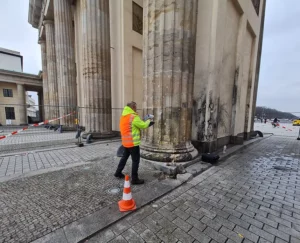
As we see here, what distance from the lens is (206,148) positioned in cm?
568

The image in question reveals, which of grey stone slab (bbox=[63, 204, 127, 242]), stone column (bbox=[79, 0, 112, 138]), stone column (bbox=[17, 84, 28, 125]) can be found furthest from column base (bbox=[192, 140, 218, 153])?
stone column (bbox=[17, 84, 28, 125])

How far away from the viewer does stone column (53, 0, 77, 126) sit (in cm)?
1283

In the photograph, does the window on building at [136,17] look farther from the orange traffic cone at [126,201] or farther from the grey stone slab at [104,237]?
the grey stone slab at [104,237]

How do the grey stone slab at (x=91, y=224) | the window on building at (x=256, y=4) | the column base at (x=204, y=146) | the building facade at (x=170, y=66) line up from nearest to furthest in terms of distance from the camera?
1. the grey stone slab at (x=91, y=224)
2. the building facade at (x=170, y=66)
3. the column base at (x=204, y=146)
4. the window on building at (x=256, y=4)

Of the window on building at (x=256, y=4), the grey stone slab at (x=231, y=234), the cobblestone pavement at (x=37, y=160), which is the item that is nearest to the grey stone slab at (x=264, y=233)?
the grey stone slab at (x=231, y=234)

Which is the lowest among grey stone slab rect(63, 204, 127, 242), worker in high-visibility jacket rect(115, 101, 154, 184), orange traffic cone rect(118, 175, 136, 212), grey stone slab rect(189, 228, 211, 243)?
grey stone slab rect(189, 228, 211, 243)

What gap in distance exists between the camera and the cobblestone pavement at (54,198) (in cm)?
213

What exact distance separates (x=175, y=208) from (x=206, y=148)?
3514 millimetres

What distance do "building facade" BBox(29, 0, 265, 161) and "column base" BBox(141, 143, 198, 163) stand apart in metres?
0.03

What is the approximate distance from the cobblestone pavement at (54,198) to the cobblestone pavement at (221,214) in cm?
68

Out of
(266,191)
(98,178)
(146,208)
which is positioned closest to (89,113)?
(98,178)

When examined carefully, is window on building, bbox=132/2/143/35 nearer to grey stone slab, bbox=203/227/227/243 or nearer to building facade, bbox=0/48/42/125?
grey stone slab, bbox=203/227/227/243

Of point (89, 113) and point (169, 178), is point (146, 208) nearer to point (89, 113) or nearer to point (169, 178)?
point (169, 178)

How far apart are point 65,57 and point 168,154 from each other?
13.7 meters
